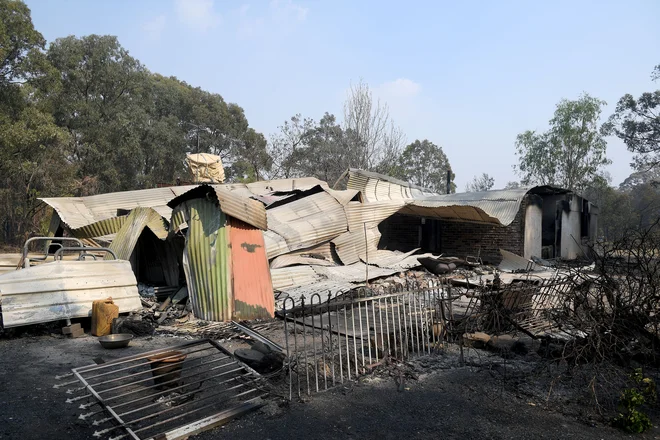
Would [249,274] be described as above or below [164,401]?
above

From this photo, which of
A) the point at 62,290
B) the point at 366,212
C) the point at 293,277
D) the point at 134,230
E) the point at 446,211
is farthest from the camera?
the point at 446,211

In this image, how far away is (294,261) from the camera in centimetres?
1069

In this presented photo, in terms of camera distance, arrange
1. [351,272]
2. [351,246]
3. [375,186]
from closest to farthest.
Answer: [351,272] < [351,246] < [375,186]

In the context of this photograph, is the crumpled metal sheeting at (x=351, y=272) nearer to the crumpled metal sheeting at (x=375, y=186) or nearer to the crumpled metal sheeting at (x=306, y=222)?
the crumpled metal sheeting at (x=306, y=222)

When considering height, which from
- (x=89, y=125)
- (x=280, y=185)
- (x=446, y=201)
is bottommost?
(x=446, y=201)

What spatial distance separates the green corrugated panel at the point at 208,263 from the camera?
24.1ft

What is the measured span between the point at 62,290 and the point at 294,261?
519 cm

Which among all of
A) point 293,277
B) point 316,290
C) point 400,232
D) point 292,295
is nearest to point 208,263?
point 292,295

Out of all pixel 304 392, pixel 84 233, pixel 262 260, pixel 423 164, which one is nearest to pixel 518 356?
pixel 304 392

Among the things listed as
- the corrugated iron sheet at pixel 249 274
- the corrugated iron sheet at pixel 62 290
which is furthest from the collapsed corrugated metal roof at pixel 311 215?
the corrugated iron sheet at pixel 62 290

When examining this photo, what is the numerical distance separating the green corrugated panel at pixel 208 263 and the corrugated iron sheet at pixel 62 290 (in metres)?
1.08

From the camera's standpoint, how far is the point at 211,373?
4863 mm

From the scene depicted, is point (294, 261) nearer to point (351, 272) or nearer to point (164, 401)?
point (351, 272)

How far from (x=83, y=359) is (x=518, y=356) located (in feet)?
18.8
